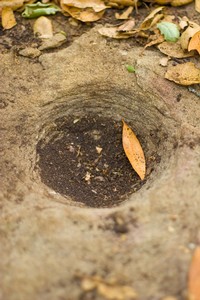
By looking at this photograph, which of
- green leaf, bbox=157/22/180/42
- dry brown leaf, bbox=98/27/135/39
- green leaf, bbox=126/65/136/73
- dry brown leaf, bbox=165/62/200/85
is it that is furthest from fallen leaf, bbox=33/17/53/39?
dry brown leaf, bbox=165/62/200/85

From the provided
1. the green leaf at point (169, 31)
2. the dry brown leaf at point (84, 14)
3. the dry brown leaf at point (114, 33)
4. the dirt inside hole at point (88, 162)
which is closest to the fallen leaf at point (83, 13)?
the dry brown leaf at point (84, 14)

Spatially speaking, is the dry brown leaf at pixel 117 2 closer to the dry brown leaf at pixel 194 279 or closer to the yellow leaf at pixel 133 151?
the yellow leaf at pixel 133 151

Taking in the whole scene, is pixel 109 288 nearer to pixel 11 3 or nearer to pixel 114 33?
pixel 114 33

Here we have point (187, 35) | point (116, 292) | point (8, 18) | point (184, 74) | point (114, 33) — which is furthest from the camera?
point (8, 18)

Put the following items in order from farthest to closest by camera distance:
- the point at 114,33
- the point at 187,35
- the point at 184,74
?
the point at 114,33, the point at 187,35, the point at 184,74

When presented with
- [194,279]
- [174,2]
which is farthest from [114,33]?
[194,279]

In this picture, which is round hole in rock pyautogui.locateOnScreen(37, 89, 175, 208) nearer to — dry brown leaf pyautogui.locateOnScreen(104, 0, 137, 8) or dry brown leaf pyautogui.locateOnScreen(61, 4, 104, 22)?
dry brown leaf pyautogui.locateOnScreen(61, 4, 104, 22)
